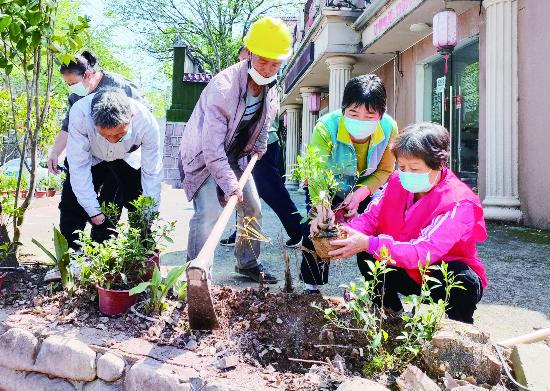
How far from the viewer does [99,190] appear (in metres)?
3.52

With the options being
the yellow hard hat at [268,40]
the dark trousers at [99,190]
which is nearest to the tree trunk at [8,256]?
the dark trousers at [99,190]

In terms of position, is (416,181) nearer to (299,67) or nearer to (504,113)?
(504,113)

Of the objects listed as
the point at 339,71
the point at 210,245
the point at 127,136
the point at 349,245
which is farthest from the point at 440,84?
the point at 210,245

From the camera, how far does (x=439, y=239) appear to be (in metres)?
2.18

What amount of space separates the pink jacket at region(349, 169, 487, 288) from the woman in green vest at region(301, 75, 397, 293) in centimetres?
25

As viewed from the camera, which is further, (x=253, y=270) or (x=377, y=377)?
(x=253, y=270)

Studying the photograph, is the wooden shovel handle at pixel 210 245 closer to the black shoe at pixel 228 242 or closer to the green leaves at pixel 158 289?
the green leaves at pixel 158 289

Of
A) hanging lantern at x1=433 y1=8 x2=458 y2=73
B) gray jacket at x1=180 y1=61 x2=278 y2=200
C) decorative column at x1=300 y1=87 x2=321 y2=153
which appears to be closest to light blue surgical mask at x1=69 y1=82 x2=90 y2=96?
gray jacket at x1=180 y1=61 x2=278 y2=200

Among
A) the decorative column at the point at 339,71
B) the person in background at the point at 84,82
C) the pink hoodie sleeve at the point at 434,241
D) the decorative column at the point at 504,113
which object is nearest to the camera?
the pink hoodie sleeve at the point at 434,241

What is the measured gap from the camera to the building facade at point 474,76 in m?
6.11

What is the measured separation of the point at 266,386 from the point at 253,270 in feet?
6.31

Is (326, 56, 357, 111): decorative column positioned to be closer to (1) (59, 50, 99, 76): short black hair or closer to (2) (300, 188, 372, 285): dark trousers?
(1) (59, 50, 99, 76): short black hair

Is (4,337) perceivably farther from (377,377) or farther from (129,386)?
(377,377)

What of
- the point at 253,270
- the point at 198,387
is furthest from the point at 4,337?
the point at 253,270
